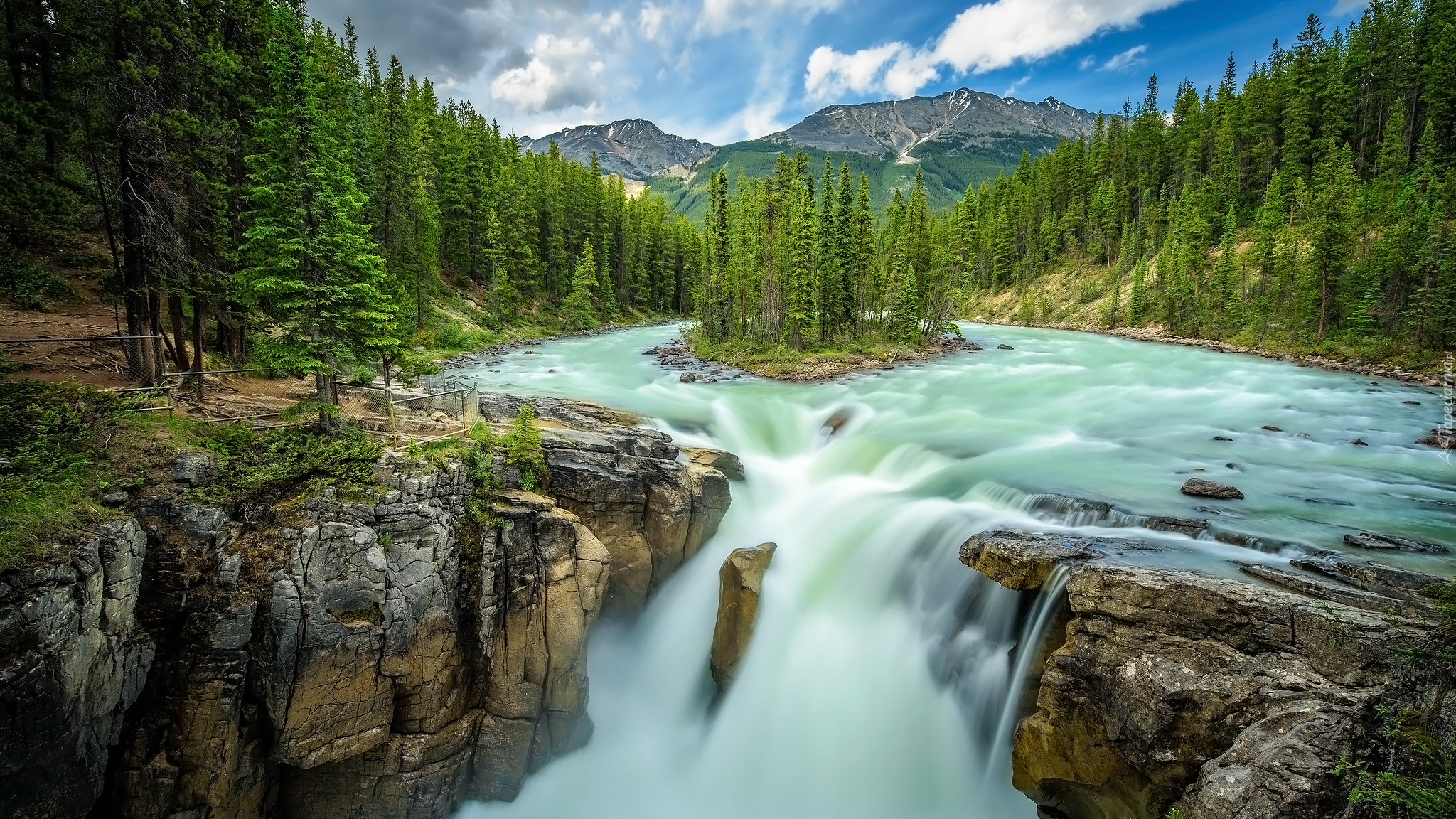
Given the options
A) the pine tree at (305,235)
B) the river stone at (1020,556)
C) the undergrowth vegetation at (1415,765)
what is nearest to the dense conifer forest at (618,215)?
the pine tree at (305,235)

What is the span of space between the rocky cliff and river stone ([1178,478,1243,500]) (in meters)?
14.6

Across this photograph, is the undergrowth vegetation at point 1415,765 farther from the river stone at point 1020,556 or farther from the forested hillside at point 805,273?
the forested hillside at point 805,273

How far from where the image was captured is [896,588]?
13.2 meters

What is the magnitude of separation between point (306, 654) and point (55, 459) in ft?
15.9

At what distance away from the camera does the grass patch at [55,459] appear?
26.1 ft

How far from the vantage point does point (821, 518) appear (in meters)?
16.3

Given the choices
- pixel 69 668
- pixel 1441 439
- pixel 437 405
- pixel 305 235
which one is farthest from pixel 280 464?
pixel 1441 439

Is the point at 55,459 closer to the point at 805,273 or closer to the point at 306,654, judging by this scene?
the point at 306,654

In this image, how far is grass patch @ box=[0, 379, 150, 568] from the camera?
26.1ft

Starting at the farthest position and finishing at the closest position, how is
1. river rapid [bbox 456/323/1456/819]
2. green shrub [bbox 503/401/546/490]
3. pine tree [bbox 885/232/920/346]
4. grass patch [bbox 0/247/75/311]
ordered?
pine tree [bbox 885/232/920/346] → grass patch [bbox 0/247/75/311] → green shrub [bbox 503/401/546/490] → river rapid [bbox 456/323/1456/819]

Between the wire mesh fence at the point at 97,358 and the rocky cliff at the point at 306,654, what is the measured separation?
14.1 ft

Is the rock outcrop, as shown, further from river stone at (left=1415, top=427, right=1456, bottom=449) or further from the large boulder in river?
river stone at (left=1415, top=427, right=1456, bottom=449)

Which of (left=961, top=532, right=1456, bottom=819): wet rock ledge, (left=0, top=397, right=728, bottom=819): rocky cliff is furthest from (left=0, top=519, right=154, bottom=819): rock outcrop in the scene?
(left=961, top=532, right=1456, bottom=819): wet rock ledge

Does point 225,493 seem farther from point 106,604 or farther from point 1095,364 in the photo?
point 1095,364
